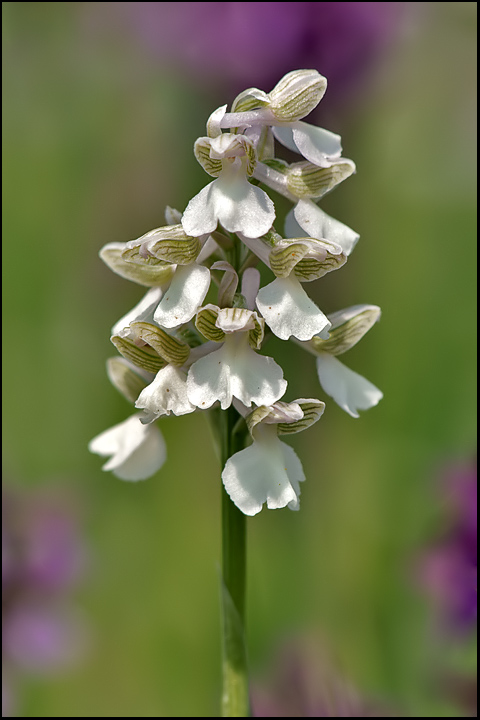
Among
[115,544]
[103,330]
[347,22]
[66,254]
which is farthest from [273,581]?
[347,22]

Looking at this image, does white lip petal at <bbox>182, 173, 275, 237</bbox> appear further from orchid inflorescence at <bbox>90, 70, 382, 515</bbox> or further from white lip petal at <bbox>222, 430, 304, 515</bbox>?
white lip petal at <bbox>222, 430, 304, 515</bbox>

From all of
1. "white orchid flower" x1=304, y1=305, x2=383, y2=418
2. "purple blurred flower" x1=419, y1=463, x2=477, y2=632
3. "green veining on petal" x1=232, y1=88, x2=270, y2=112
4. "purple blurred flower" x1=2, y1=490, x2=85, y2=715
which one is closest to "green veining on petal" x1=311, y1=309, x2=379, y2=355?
"white orchid flower" x1=304, y1=305, x2=383, y2=418

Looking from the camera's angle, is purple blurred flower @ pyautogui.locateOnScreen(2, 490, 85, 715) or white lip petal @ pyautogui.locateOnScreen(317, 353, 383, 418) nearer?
white lip petal @ pyautogui.locateOnScreen(317, 353, 383, 418)

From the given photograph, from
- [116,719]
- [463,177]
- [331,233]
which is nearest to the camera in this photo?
[331,233]

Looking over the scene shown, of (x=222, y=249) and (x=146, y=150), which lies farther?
(x=146, y=150)

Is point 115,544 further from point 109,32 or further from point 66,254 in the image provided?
point 109,32

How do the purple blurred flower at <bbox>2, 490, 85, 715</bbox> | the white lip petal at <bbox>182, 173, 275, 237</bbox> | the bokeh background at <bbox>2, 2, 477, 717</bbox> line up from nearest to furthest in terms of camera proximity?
1. the white lip petal at <bbox>182, 173, 275, 237</bbox>
2. the purple blurred flower at <bbox>2, 490, 85, 715</bbox>
3. the bokeh background at <bbox>2, 2, 477, 717</bbox>

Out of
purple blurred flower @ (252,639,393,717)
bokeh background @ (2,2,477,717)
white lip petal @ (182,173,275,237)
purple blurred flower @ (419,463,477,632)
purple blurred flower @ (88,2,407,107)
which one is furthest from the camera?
purple blurred flower @ (88,2,407,107)
